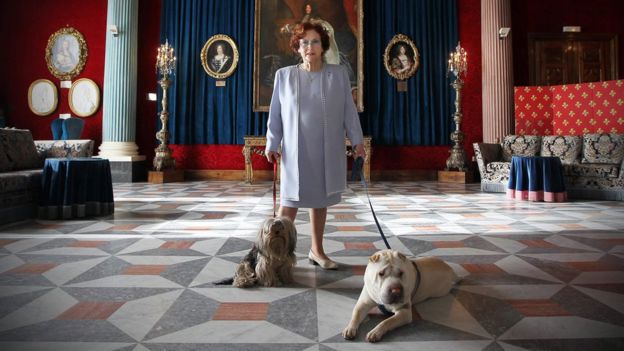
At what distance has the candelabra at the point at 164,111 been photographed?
304 inches

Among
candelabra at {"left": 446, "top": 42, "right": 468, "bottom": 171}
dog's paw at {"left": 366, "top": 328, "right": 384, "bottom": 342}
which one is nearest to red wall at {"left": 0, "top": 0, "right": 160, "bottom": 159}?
candelabra at {"left": 446, "top": 42, "right": 468, "bottom": 171}

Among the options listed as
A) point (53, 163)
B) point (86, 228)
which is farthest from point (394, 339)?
point (53, 163)

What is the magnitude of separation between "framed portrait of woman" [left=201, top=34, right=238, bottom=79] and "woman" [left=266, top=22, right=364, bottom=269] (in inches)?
277

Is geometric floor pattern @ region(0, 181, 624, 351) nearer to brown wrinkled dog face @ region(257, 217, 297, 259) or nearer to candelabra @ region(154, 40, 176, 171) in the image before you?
brown wrinkled dog face @ region(257, 217, 297, 259)

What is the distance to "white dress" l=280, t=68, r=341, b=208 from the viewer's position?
6.42 ft

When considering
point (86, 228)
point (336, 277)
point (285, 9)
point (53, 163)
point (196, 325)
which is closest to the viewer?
point (196, 325)

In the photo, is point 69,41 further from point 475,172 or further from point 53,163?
point 475,172

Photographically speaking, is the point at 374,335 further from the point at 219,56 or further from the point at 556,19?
the point at 556,19

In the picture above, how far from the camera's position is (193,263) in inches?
86.9

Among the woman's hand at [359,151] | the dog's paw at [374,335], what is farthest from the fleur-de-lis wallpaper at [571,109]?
the dog's paw at [374,335]

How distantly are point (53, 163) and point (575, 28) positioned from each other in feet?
35.0

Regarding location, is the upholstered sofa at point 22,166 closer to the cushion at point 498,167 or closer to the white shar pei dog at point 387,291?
the white shar pei dog at point 387,291

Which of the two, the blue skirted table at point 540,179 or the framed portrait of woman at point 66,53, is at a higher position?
the framed portrait of woman at point 66,53

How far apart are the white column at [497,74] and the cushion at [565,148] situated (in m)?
1.57
